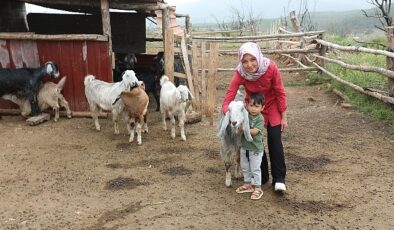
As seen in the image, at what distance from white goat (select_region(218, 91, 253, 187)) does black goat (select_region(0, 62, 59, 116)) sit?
4596mm

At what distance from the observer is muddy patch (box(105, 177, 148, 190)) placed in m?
5.08

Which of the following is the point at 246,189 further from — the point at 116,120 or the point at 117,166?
the point at 116,120

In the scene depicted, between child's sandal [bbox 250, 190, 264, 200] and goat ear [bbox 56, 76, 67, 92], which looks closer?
child's sandal [bbox 250, 190, 264, 200]

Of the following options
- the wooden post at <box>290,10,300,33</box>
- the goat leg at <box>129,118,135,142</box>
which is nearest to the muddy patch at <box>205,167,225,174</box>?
the goat leg at <box>129,118,135,142</box>

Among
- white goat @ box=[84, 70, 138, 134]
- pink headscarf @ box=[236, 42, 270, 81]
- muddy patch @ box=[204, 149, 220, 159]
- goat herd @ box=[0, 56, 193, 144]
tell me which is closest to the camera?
pink headscarf @ box=[236, 42, 270, 81]

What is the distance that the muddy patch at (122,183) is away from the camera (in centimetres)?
508

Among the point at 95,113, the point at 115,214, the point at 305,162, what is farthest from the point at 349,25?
the point at 115,214

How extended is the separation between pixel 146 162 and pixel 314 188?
7.72 feet

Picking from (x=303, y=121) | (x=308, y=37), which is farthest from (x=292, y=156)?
(x=308, y=37)

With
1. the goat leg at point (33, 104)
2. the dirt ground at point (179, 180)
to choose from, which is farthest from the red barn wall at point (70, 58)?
the dirt ground at point (179, 180)

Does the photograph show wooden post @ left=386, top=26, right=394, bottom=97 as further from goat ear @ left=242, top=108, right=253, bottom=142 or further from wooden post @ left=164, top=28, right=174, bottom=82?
goat ear @ left=242, top=108, right=253, bottom=142

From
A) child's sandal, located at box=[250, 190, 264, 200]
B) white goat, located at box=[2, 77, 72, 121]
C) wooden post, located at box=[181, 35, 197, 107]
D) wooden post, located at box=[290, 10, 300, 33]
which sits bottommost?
child's sandal, located at box=[250, 190, 264, 200]

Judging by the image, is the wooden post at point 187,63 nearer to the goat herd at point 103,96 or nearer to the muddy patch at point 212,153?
the goat herd at point 103,96

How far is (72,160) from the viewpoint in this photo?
6.10m
